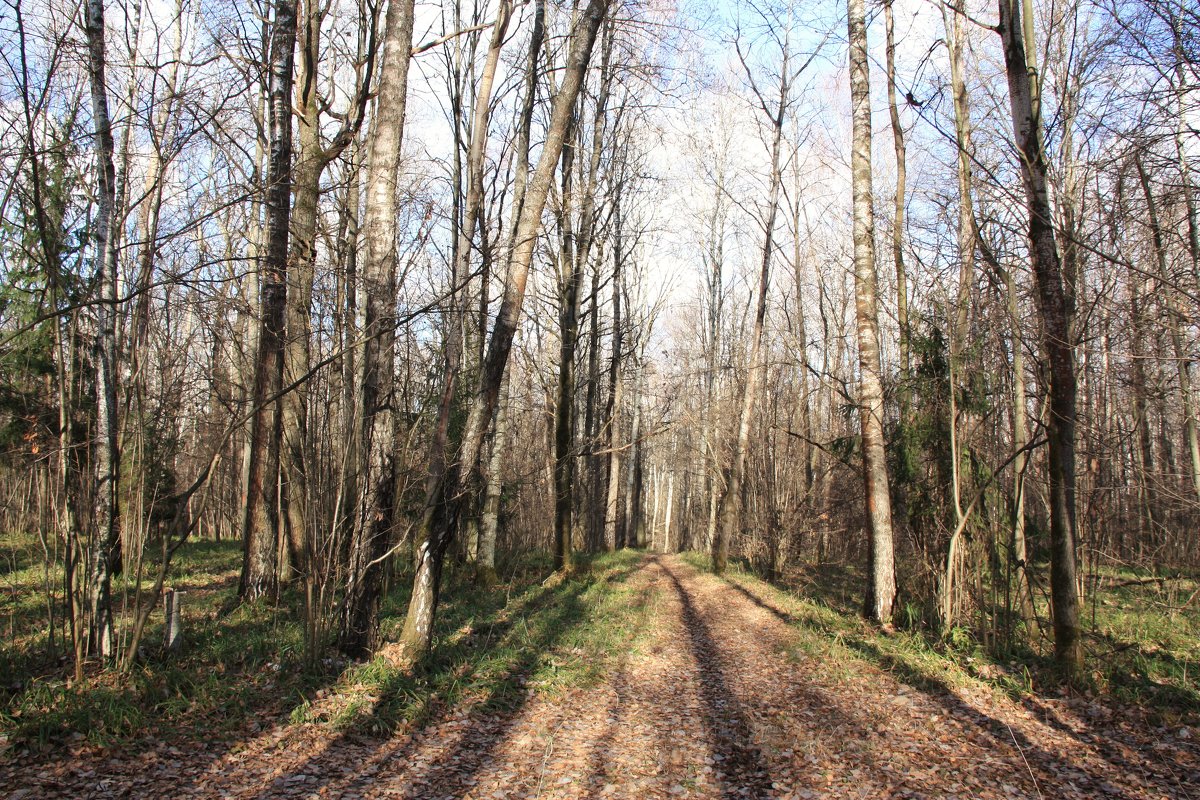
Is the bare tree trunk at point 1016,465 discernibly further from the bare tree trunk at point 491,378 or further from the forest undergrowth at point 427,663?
the bare tree trunk at point 491,378

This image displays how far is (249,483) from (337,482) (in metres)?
3.18

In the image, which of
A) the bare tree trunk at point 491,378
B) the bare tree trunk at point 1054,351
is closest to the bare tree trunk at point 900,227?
the bare tree trunk at point 1054,351

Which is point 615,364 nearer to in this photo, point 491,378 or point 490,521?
point 490,521

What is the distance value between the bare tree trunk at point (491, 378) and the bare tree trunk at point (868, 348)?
3.68 metres

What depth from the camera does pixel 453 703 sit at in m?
4.99

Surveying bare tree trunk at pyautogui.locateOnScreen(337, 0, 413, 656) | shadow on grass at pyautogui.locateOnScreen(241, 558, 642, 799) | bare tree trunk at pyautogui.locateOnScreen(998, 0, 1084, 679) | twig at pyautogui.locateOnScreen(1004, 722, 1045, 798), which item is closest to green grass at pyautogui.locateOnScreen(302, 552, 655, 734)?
shadow on grass at pyautogui.locateOnScreen(241, 558, 642, 799)

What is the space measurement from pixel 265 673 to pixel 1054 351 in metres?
6.84

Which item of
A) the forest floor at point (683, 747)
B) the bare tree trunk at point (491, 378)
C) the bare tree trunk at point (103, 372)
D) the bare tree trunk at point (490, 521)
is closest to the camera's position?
the forest floor at point (683, 747)

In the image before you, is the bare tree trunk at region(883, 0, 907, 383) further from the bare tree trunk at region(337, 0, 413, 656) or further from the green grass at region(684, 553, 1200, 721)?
the bare tree trunk at region(337, 0, 413, 656)

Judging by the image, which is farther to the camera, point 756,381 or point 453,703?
point 756,381

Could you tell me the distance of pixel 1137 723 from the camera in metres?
4.70

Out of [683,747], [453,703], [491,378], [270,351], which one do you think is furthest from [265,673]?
[270,351]

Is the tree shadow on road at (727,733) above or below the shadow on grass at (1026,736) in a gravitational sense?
below

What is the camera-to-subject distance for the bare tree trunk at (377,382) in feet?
17.2
